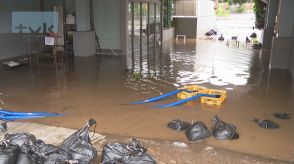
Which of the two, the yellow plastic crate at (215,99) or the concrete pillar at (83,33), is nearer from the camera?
the yellow plastic crate at (215,99)

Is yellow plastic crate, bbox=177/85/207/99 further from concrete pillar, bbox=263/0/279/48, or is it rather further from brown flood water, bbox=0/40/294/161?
concrete pillar, bbox=263/0/279/48

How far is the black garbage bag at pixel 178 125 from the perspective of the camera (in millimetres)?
5750

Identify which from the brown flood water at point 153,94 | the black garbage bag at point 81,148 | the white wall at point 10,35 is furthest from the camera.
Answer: the white wall at point 10,35

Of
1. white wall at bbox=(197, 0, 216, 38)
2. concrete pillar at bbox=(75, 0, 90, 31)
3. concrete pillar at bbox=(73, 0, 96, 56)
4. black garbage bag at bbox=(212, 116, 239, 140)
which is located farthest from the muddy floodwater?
white wall at bbox=(197, 0, 216, 38)

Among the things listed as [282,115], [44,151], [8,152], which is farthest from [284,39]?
[8,152]

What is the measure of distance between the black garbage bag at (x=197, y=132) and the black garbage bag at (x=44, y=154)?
212cm

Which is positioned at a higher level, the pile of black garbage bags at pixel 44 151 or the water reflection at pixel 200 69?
the water reflection at pixel 200 69

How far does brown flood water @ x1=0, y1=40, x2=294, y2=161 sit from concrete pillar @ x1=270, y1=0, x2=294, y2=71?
485mm

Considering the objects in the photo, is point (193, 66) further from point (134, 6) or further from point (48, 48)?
point (48, 48)

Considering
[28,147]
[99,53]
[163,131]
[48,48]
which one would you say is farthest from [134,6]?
[28,147]

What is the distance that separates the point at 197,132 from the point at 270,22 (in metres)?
13.0

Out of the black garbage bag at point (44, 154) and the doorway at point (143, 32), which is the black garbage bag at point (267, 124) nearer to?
the black garbage bag at point (44, 154)

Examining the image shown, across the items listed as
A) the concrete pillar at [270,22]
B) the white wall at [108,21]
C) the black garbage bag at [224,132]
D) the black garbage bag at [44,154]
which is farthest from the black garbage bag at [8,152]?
the concrete pillar at [270,22]

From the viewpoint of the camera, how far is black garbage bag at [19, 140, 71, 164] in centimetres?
392
